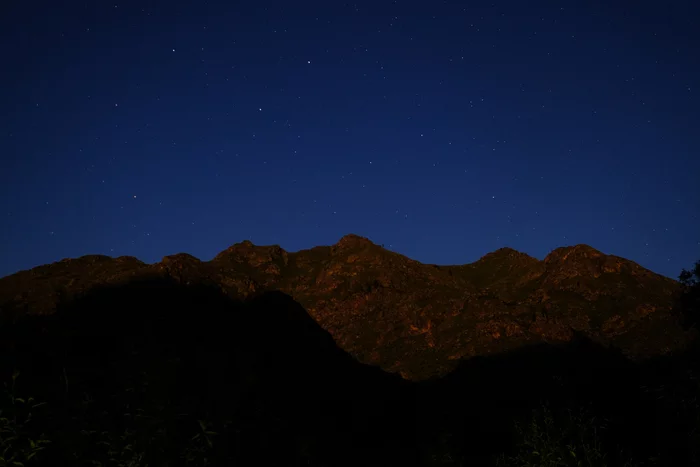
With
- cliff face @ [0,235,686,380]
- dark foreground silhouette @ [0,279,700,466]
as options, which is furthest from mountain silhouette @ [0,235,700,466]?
cliff face @ [0,235,686,380]

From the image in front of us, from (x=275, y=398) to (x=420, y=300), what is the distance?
4372 inches

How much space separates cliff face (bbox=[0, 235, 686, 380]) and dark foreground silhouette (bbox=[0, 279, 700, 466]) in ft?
43.8

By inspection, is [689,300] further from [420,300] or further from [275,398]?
[420,300]

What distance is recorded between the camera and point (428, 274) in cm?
18838

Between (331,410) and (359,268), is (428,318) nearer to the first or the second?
(359,268)

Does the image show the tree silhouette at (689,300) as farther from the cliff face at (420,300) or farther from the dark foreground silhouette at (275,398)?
the cliff face at (420,300)

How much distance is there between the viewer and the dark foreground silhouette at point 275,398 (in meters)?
6.84

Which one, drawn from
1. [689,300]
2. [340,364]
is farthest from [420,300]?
[689,300]

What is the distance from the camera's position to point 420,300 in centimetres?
15712

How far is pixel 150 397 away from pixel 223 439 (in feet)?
3.97

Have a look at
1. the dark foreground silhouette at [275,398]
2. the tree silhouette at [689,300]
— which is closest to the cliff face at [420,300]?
the dark foreground silhouette at [275,398]

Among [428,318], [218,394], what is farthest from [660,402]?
[428,318]

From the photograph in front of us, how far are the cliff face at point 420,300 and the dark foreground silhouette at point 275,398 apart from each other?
13.4m

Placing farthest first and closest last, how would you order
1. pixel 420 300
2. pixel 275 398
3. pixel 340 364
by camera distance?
pixel 420 300 < pixel 340 364 < pixel 275 398
